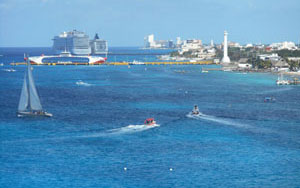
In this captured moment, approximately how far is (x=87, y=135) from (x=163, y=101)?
2186 cm

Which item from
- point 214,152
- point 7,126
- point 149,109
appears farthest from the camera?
point 149,109

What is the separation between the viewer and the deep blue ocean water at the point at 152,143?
29953mm

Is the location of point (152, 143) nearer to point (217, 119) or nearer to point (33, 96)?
point (217, 119)

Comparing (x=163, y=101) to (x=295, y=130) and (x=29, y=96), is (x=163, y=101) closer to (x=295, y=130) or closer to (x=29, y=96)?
(x=29, y=96)

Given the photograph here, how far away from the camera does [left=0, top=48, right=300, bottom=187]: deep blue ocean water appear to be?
29953mm

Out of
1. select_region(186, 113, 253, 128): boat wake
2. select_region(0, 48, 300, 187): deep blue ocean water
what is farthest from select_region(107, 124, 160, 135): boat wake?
select_region(186, 113, 253, 128): boat wake

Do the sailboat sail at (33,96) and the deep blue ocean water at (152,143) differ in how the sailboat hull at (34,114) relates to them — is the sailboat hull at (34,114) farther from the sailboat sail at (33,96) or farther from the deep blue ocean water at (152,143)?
the deep blue ocean water at (152,143)

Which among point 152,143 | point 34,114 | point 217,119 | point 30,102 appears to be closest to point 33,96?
point 30,102

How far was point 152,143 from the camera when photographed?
3762 cm

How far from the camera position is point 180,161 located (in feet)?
108

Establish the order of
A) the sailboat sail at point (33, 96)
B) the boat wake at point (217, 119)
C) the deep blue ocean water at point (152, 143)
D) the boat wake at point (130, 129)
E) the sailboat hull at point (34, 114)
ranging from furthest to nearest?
the sailboat sail at point (33, 96)
the sailboat hull at point (34, 114)
the boat wake at point (217, 119)
the boat wake at point (130, 129)
the deep blue ocean water at point (152, 143)

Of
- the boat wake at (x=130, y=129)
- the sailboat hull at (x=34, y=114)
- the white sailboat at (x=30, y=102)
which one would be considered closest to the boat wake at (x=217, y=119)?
the boat wake at (x=130, y=129)

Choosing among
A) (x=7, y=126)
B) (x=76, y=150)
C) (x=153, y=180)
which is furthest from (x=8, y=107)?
(x=153, y=180)

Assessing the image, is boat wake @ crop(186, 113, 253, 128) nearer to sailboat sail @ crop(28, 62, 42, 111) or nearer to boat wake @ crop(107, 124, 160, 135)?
boat wake @ crop(107, 124, 160, 135)
